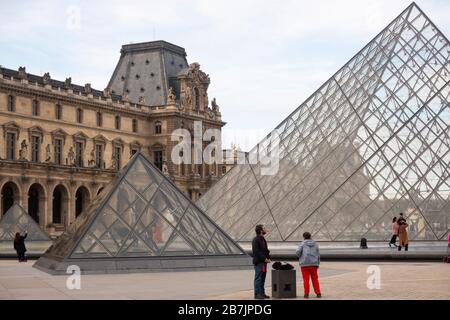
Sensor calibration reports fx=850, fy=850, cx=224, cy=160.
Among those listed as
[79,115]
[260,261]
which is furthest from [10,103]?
[260,261]

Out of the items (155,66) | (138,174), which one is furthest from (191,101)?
(138,174)

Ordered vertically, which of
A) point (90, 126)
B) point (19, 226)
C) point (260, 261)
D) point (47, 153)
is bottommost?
point (260, 261)

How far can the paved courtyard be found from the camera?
13.6 m

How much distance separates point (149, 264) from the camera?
786 inches

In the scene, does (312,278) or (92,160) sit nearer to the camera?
(312,278)

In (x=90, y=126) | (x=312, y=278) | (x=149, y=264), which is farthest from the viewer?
(x=90, y=126)

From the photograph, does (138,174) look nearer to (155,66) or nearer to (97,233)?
(97,233)

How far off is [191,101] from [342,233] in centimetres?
6107

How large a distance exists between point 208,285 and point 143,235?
469 cm

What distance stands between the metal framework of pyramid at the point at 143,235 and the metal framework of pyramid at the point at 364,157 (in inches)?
264

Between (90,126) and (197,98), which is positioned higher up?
(197,98)

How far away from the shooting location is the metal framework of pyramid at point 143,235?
65.2ft

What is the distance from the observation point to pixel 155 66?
89000 millimetres

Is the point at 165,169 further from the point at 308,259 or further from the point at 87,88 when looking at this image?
the point at 308,259
